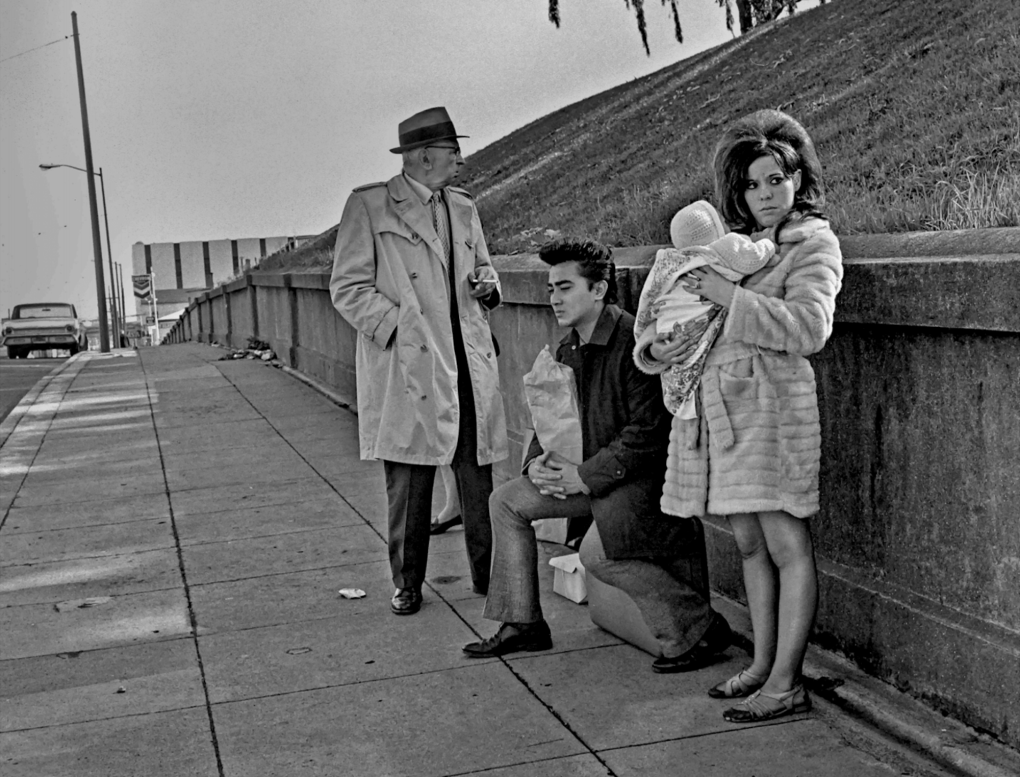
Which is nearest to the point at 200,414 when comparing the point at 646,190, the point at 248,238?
the point at 646,190

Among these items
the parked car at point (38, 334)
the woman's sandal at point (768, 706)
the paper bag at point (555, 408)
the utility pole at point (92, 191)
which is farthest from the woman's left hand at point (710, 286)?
the parked car at point (38, 334)

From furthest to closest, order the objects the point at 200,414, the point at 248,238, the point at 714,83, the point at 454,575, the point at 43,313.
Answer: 1. the point at 248,238
2. the point at 43,313
3. the point at 714,83
4. the point at 200,414
5. the point at 454,575

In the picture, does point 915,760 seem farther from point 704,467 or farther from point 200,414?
point 200,414

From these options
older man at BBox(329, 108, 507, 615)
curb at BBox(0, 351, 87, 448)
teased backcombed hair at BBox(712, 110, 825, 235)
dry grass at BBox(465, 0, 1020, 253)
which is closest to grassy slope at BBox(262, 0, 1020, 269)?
dry grass at BBox(465, 0, 1020, 253)

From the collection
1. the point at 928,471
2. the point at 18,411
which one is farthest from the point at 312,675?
the point at 18,411

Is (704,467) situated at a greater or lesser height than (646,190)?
lesser

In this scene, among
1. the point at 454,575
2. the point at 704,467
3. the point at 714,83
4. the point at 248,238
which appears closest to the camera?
the point at 704,467

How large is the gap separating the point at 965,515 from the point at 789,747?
90cm

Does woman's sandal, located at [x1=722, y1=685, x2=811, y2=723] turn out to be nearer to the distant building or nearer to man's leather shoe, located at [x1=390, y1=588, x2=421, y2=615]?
man's leather shoe, located at [x1=390, y1=588, x2=421, y2=615]

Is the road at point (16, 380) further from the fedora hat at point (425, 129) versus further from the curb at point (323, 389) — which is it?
the fedora hat at point (425, 129)

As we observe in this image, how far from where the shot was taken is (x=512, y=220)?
14.3m

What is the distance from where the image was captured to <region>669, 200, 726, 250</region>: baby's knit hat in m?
4.45

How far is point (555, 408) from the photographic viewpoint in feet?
17.2

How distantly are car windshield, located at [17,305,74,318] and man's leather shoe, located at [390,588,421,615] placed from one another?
37.2 m
